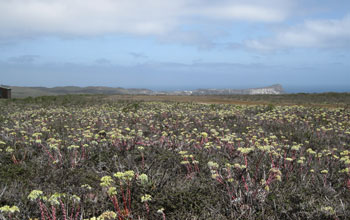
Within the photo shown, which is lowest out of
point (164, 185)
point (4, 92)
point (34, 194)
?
point (164, 185)

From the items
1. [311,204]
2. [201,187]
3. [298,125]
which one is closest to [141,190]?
[201,187]

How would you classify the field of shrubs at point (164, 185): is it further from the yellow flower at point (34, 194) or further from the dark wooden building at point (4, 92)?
the dark wooden building at point (4, 92)

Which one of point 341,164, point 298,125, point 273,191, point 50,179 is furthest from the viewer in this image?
point 298,125

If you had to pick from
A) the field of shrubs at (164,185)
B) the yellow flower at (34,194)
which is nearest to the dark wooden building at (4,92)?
the field of shrubs at (164,185)

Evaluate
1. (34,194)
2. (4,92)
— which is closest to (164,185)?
(34,194)

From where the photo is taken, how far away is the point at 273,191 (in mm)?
3949

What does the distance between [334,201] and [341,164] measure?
6.33ft

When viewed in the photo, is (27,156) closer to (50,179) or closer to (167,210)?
(50,179)

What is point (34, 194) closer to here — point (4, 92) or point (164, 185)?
point (164, 185)

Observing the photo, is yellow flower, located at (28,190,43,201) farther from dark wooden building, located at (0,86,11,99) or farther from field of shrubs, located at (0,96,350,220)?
dark wooden building, located at (0,86,11,99)

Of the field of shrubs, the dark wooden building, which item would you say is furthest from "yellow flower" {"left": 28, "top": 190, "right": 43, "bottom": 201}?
the dark wooden building

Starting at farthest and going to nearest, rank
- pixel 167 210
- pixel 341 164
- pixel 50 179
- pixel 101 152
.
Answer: pixel 101 152
pixel 341 164
pixel 50 179
pixel 167 210

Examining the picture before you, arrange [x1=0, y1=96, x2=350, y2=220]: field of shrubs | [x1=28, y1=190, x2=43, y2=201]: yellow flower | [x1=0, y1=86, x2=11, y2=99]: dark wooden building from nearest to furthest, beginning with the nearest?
1. [x1=28, y1=190, x2=43, y2=201]: yellow flower
2. [x1=0, y1=96, x2=350, y2=220]: field of shrubs
3. [x1=0, y1=86, x2=11, y2=99]: dark wooden building

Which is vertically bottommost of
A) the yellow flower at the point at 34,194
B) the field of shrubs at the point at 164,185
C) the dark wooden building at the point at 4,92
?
the field of shrubs at the point at 164,185
